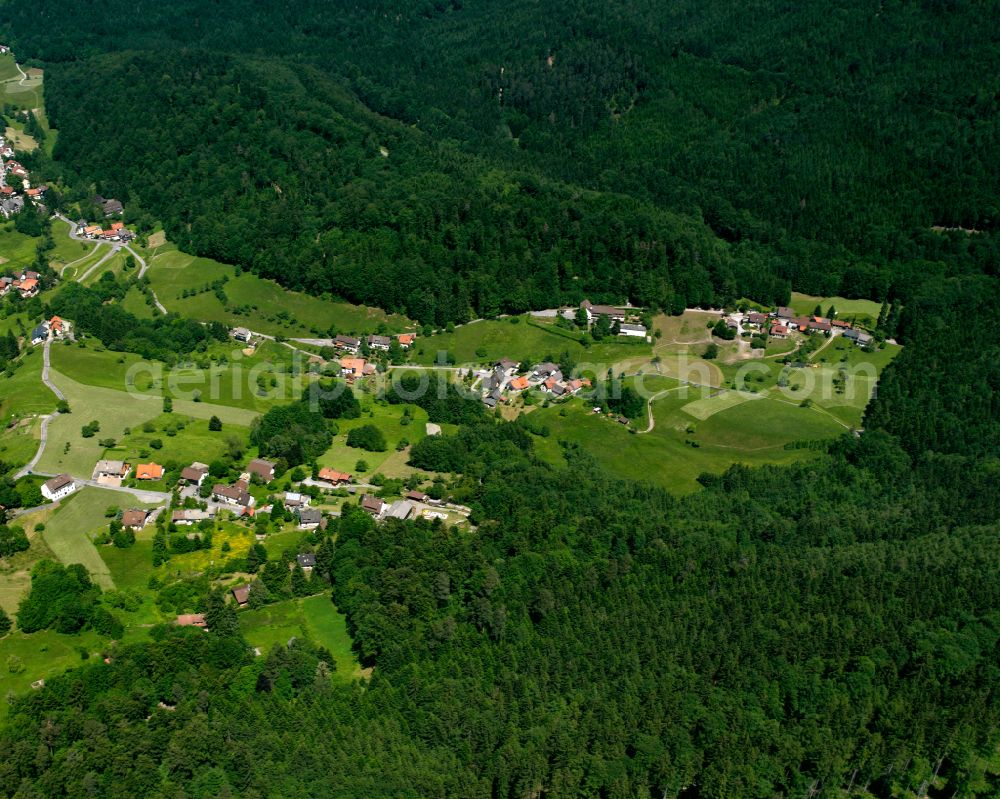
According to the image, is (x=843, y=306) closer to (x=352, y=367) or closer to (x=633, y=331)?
(x=633, y=331)

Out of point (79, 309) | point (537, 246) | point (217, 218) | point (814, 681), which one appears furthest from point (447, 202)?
point (814, 681)

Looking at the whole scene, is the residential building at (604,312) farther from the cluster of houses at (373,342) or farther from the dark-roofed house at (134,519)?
the dark-roofed house at (134,519)

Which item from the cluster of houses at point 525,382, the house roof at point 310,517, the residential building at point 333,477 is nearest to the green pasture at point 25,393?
the residential building at point 333,477

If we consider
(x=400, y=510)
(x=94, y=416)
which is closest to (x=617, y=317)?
(x=400, y=510)

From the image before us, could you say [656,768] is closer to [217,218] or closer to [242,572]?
[242,572]

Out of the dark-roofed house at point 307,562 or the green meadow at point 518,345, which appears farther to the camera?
the green meadow at point 518,345
